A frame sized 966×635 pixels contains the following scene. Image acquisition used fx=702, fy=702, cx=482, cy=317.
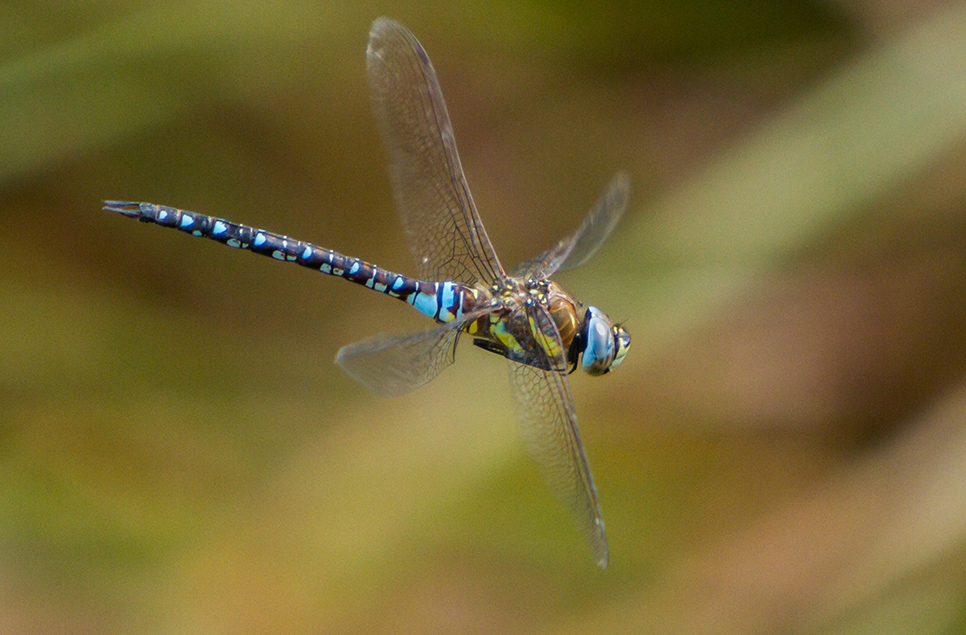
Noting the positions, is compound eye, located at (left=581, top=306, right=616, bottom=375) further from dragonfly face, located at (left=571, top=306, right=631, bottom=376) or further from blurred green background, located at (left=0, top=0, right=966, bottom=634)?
blurred green background, located at (left=0, top=0, right=966, bottom=634)

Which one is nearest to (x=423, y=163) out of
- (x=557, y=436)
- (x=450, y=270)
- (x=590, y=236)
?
(x=450, y=270)

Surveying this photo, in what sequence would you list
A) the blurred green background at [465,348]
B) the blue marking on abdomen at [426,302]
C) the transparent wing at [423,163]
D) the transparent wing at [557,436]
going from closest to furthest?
the transparent wing at [557,436] < the transparent wing at [423,163] < the blue marking on abdomen at [426,302] < the blurred green background at [465,348]

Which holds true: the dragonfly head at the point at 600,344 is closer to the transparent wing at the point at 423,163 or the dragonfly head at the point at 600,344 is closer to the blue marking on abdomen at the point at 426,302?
the transparent wing at the point at 423,163

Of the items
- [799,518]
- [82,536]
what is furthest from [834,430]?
[82,536]

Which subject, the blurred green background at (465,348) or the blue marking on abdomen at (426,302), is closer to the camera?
the blue marking on abdomen at (426,302)

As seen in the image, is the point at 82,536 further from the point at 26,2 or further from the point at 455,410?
Result: the point at 26,2

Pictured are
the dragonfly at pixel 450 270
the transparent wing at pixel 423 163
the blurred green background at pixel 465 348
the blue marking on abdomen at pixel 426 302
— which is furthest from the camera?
the blurred green background at pixel 465 348

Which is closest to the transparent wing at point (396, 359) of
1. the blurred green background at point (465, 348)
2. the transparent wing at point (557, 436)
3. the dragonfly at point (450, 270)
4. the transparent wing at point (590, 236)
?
the dragonfly at point (450, 270)
